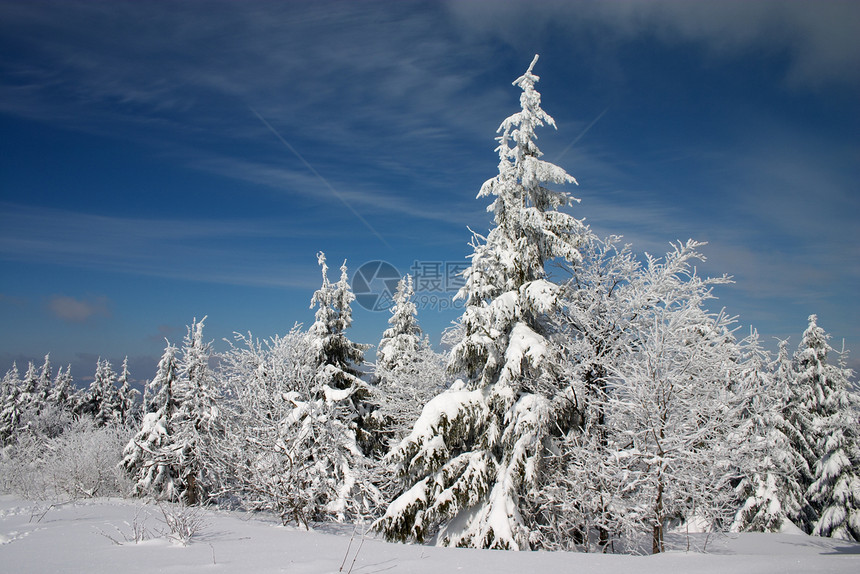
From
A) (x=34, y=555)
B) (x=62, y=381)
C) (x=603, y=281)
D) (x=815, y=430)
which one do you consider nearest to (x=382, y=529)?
(x=34, y=555)

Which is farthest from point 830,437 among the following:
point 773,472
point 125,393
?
point 125,393

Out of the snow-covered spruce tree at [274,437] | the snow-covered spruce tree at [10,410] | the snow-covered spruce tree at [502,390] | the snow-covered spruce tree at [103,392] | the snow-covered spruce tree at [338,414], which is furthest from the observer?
the snow-covered spruce tree at [103,392]

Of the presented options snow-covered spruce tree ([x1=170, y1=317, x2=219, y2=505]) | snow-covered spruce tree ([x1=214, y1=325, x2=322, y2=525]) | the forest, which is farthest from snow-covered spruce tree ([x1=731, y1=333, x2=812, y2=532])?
snow-covered spruce tree ([x1=170, y1=317, x2=219, y2=505])

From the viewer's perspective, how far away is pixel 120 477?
28547 millimetres

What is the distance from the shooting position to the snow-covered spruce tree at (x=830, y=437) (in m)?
25.2

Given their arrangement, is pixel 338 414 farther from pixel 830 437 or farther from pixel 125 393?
pixel 125 393

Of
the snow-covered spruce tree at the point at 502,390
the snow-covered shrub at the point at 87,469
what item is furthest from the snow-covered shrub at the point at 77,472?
the snow-covered spruce tree at the point at 502,390

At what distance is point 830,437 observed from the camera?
25625mm

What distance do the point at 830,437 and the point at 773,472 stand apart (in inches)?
141

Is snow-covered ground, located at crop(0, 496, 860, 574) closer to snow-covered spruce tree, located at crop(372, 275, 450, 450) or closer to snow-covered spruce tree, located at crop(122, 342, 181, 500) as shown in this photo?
snow-covered spruce tree, located at crop(372, 275, 450, 450)

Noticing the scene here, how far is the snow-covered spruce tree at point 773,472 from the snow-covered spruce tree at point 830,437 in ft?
2.83

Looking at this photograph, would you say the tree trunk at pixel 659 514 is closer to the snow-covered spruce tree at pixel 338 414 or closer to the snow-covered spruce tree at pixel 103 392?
the snow-covered spruce tree at pixel 338 414

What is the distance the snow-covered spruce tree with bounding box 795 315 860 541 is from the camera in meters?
25.2

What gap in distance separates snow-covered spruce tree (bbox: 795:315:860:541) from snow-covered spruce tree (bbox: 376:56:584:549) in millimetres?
21569
